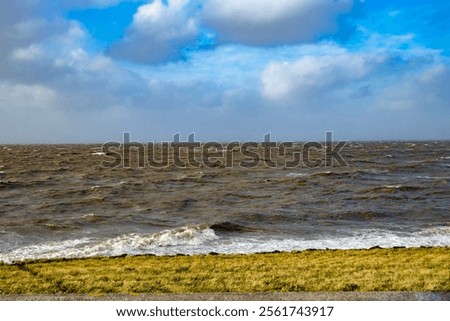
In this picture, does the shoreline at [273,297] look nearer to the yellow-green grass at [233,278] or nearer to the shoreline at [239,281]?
the shoreline at [239,281]

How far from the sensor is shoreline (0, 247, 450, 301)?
934 cm

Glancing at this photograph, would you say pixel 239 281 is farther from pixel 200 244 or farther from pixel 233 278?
pixel 200 244

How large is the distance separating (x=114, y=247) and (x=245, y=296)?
13.9 meters

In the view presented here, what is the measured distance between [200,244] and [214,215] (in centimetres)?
845

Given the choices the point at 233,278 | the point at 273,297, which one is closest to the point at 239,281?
the point at 233,278

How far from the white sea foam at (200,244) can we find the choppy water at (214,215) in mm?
46

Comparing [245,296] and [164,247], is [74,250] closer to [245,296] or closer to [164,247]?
[164,247]

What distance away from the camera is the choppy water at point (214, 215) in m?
22.8

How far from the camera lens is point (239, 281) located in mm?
11320

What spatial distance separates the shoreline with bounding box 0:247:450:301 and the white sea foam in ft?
18.3

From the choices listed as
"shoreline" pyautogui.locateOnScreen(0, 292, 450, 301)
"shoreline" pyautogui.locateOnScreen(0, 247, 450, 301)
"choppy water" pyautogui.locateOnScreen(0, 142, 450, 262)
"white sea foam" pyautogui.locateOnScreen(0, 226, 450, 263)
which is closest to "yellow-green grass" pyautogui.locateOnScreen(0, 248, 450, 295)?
"shoreline" pyautogui.locateOnScreen(0, 247, 450, 301)

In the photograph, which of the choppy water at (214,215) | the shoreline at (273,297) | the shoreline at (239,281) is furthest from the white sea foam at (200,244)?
the shoreline at (273,297)

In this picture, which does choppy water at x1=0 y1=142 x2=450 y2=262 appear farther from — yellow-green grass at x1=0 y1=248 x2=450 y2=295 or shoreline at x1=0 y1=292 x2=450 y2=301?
shoreline at x1=0 y1=292 x2=450 y2=301

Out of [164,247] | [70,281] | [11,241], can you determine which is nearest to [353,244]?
[164,247]
